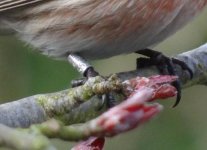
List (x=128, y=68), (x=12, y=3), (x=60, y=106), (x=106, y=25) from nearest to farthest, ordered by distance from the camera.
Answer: (x=60, y=106) < (x=106, y=25) < (x=12, y=3) < (x=128, y=68)

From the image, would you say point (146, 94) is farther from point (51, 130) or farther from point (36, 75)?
point (36, 75)

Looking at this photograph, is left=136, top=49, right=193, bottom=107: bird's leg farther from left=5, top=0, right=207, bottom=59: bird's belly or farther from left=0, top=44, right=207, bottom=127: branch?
left=0, top=44, right=207, bottom=127: branch

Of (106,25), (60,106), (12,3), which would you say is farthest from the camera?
(12,3)

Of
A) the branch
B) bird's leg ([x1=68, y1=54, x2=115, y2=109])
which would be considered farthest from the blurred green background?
the branch

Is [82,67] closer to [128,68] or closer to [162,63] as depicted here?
[162,63]

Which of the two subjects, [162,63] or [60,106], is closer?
[60,106]

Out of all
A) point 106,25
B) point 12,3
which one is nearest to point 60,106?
point 106,25

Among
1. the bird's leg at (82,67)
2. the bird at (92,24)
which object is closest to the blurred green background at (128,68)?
the bird at (92,24)
